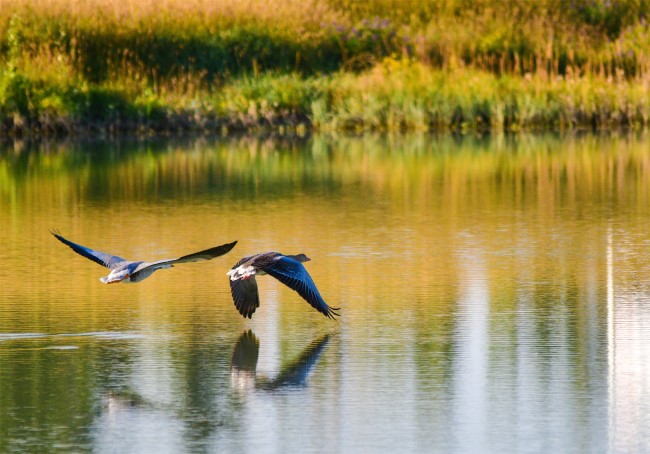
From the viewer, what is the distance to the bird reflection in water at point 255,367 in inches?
317

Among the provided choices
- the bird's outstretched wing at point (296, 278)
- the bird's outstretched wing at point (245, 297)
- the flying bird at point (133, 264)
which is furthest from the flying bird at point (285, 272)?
the bird's outstretched wing at point (245, 297)

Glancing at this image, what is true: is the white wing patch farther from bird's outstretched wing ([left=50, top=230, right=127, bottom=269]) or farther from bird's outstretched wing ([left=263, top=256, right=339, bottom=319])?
bird's outstretched wing ([left=50, top=230, right=127, bottom=269])

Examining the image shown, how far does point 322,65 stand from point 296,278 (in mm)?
22601

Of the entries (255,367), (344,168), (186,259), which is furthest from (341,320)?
(344,168)

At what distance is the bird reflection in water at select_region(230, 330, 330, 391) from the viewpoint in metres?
8.06

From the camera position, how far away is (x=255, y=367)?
8461 mm

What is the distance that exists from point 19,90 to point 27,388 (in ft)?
60.5

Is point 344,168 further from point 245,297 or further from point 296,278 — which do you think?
point 296,278

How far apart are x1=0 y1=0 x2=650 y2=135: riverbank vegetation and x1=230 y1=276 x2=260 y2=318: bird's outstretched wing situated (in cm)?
1705

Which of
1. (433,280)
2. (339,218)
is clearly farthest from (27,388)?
(339,218)

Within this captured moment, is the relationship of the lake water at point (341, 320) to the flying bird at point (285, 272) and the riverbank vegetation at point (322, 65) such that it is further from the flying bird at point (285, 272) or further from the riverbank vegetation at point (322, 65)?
the riverbank vegetation at point (322, 65)

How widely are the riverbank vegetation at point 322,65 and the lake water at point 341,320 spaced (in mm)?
7804

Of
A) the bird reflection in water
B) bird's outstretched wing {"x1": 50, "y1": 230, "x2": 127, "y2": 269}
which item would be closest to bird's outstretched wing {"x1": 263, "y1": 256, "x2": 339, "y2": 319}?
the bird reflection in water

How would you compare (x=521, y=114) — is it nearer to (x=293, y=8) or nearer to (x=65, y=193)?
(x=293, y=8)
